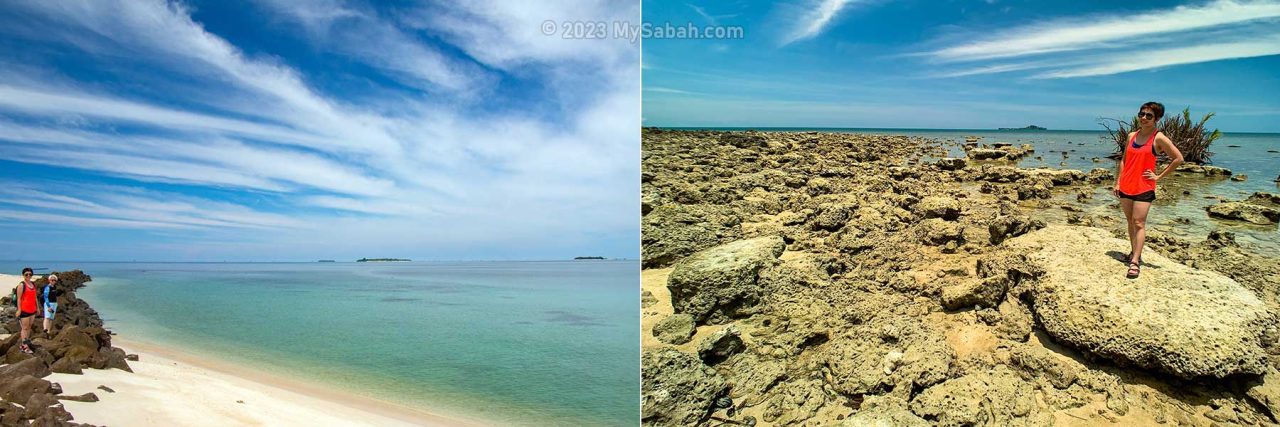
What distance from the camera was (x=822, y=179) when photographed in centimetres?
494

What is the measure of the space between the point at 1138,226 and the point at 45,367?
30.1ft

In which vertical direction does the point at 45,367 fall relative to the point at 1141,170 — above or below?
below

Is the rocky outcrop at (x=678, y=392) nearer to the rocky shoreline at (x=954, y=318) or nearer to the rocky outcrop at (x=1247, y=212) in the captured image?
the rocky shoreline at (x=954, y=318)

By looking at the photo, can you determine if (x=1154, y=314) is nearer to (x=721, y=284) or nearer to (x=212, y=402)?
(x=721, y=284)

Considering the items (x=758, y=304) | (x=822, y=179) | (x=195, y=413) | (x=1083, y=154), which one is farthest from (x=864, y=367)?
(x=195, y=413)

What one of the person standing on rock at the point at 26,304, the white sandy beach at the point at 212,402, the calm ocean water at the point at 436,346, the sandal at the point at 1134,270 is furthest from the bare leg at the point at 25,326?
the sandal at the point at 1134,270

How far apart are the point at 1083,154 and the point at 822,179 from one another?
7.62 ft

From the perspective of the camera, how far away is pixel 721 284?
3.13 metres

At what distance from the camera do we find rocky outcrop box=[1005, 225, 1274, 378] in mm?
2090

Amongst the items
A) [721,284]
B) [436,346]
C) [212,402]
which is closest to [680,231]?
[721,284]

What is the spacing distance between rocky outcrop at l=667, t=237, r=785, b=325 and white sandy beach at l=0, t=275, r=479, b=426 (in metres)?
5.02

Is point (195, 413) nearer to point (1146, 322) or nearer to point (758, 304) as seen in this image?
point (758, 304)

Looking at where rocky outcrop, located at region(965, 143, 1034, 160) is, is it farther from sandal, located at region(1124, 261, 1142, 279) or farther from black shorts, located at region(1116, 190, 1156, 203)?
sandal, located at region(1124, 261, 1142, 279)

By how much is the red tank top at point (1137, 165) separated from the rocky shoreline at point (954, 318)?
11.6 inches
